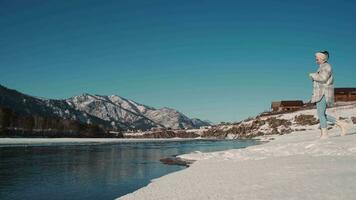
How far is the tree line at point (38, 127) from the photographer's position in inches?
5486

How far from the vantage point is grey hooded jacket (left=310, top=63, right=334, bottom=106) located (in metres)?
18.9

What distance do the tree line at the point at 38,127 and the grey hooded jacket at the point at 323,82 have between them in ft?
415

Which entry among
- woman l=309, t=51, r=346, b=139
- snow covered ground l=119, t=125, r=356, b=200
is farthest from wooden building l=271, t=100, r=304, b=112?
snow covered ground l=119, t=125, r=356, b=200

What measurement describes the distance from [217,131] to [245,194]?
10707 cm

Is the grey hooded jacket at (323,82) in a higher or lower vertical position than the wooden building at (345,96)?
lower

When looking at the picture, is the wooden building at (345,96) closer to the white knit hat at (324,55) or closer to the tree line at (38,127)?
the white knit hat at (324,55)

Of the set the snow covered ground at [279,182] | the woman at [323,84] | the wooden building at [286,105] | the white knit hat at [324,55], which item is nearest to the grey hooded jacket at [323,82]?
the woman at [323,84]

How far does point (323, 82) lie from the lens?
19.1 meters

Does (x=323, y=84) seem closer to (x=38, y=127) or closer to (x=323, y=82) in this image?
(x=323, y=82)

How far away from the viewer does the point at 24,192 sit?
13.3 m

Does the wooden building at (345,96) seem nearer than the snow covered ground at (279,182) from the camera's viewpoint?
No

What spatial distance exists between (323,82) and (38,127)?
536 feet

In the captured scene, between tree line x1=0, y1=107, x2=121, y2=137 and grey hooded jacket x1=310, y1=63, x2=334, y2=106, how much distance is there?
12664 cm

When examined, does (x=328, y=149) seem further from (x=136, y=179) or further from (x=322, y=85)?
(x=136, y=179)
